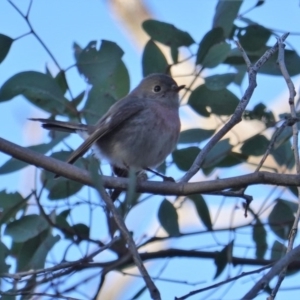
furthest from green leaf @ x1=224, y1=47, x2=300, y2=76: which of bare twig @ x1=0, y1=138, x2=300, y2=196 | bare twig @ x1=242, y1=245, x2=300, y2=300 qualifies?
bare twig @ x1=242, y1=245, x2=300, y2=300

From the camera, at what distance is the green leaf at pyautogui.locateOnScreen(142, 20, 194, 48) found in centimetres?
434

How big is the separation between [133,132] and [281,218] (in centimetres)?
91

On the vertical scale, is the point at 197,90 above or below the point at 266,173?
above

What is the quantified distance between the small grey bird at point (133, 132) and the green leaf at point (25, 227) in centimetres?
46

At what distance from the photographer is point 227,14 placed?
170 inches

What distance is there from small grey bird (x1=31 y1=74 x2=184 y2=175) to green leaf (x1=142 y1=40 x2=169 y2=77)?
0.66 ft

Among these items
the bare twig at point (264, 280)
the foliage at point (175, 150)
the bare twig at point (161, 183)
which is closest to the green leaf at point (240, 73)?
the foliage at point (175, 150)

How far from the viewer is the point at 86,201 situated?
3943 millimetres

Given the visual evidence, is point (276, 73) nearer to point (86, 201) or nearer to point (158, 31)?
point (158, 31)

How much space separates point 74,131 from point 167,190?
1.25 meters

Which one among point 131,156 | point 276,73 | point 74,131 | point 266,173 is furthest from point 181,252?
point 266,173

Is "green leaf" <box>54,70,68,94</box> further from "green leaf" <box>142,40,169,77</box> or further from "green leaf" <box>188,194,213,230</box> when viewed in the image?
"green leaf" <box>188,194,213,230</box>

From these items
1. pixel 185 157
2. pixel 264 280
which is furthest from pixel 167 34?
pixel 264 280

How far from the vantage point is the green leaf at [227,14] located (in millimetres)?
4301
